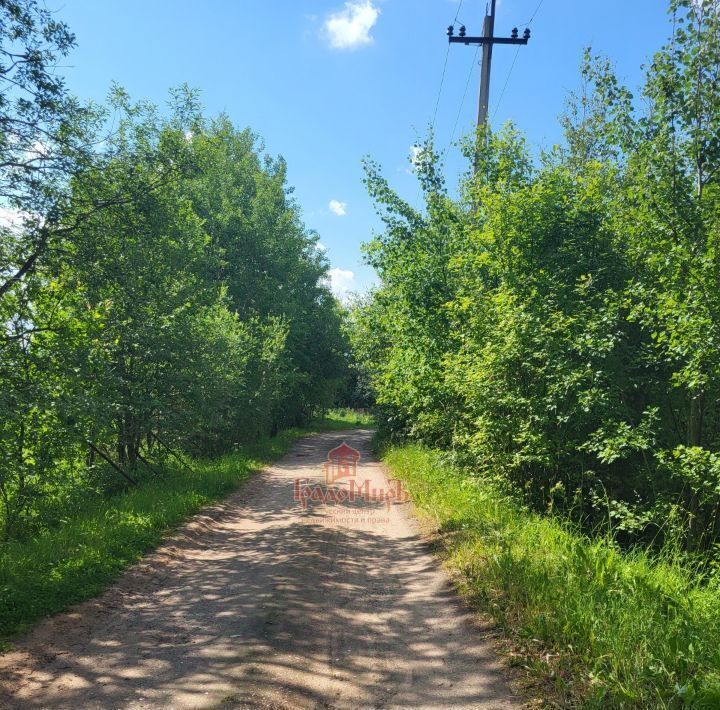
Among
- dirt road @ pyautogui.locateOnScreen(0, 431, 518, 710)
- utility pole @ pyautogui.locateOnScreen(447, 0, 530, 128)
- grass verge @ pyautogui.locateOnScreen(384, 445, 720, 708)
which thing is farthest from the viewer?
utility pole @ pyautogui.locateOnScreen(447, 0, 530, 128)

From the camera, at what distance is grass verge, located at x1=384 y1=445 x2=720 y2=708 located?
3227 mm

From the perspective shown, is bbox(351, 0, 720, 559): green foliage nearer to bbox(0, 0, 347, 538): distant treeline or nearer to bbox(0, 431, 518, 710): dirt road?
bbox(0, 431, 518, 710): dirt road

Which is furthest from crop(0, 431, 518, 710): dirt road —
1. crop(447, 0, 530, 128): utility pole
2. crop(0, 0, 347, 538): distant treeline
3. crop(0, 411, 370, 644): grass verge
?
crop(447, 0, 530, 128): utility pole

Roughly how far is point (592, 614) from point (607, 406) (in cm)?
371

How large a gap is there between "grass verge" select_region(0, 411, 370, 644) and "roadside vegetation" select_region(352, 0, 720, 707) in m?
4.22

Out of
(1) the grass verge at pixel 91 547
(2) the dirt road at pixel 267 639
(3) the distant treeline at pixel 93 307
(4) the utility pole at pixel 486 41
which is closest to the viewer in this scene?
(2) the dirt road at pixel 267 639

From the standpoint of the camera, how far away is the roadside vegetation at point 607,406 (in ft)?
13.1

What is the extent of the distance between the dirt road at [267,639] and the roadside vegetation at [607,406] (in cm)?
61

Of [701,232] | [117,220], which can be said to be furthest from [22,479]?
[701,232]

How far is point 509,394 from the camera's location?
782 cm

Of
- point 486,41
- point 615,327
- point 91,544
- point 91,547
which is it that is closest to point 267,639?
point 91,547

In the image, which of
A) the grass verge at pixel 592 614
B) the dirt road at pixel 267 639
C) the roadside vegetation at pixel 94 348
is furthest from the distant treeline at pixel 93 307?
the grass verge at pixel 592 614

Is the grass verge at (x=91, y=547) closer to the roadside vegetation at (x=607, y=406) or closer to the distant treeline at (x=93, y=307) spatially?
the distant treeline at (x=93, y=307)

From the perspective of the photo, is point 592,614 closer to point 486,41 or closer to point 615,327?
point 615,327
